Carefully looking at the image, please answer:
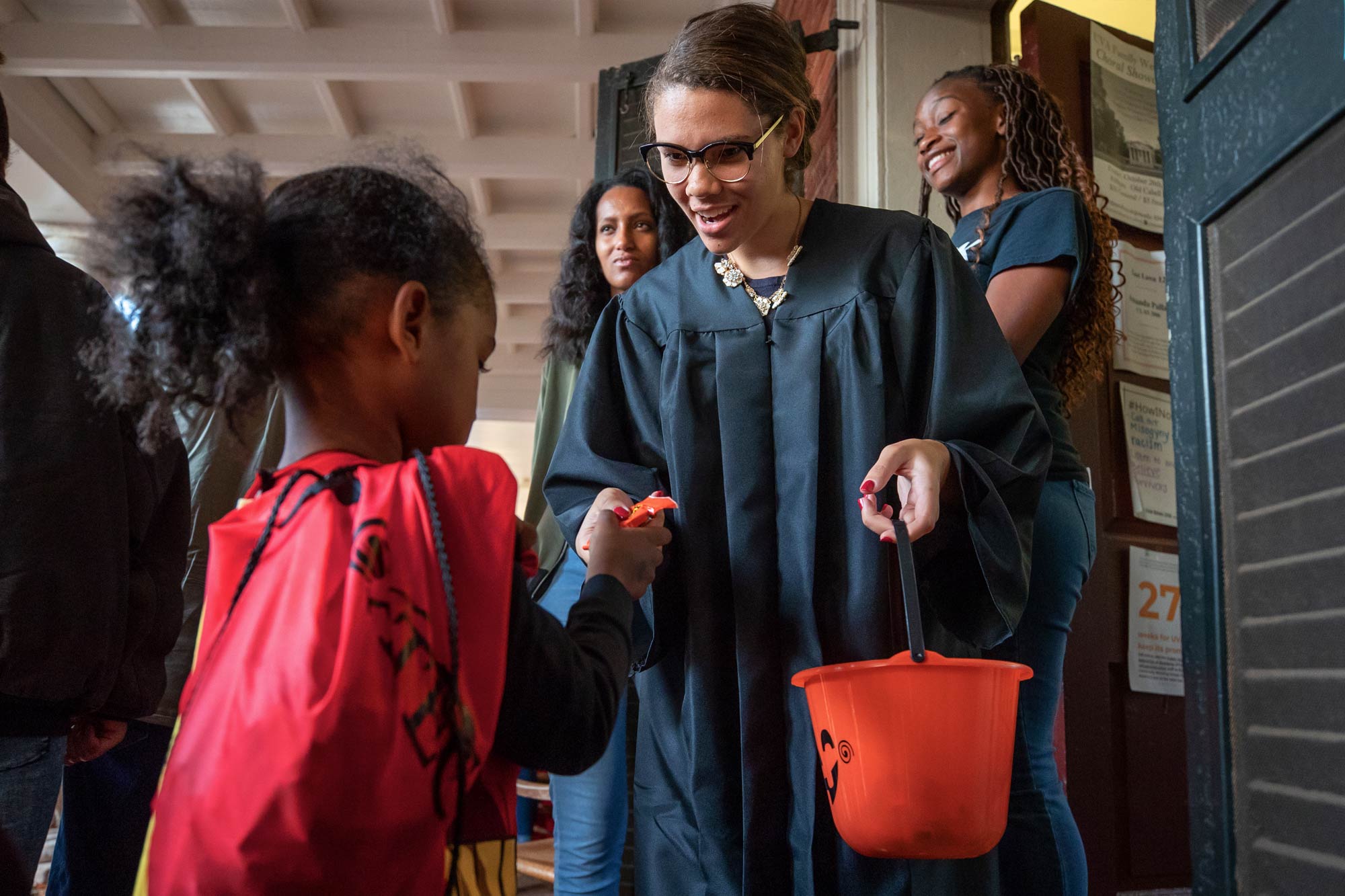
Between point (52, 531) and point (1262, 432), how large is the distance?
1.68m

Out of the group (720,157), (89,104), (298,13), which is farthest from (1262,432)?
(89,104)

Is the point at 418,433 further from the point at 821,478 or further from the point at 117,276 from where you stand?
the point at 821,478

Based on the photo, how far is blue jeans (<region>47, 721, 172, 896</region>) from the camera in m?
1.97

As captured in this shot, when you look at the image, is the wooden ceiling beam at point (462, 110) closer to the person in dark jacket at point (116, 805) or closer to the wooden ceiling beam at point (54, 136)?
the wooden ceiling beam at point (54, 136)

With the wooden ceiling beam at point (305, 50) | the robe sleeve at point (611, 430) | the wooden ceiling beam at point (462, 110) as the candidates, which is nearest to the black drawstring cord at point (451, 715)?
the robe sleeve at point (611, 430)

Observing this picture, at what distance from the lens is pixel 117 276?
120 cm

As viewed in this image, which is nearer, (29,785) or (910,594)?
(910,594)

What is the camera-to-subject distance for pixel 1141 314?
3512mm

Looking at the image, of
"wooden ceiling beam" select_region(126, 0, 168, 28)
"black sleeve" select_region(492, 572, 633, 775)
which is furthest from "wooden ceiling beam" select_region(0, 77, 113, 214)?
"black sleeve" select_region(492, 572, 633, 775)

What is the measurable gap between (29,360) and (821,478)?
1210 mm

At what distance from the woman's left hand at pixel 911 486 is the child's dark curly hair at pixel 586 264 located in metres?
1.65

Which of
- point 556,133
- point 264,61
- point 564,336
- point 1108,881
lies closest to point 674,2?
point 556,133

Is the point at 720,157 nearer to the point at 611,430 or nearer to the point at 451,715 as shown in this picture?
the point at 611,430

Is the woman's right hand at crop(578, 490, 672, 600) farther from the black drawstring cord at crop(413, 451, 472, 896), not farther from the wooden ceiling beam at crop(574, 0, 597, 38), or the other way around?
the wooden ceiling beam at crop(574, 0, 597, 38)
